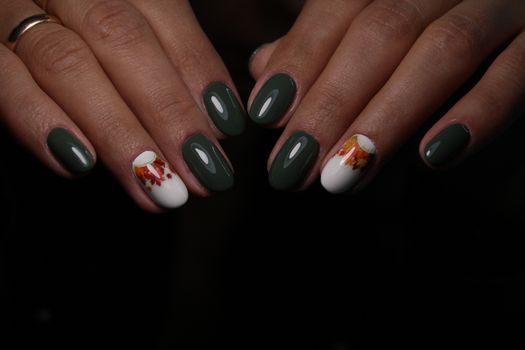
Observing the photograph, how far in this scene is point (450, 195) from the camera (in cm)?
94

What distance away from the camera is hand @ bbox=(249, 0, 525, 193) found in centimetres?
68

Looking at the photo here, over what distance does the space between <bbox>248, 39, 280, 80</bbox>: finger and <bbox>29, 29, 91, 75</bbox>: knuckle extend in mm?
281

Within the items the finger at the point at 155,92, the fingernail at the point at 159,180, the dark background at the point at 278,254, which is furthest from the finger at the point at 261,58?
Answer: the dark background at the point at 278,254

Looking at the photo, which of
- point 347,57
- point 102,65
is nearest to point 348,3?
point 347,57

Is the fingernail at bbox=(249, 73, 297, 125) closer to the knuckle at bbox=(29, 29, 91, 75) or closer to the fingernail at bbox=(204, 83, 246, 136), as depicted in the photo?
the fingernail at bbox=(204, 83, 246, 136)

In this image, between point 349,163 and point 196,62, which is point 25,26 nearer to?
point 196,62

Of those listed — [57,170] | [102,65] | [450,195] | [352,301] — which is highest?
[102,65]

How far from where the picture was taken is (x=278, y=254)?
1168 mm

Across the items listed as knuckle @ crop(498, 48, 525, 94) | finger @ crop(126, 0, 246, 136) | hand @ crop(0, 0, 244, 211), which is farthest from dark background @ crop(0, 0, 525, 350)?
finger @ crop(126, 0, 246, 136)

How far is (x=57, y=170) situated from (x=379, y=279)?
29.3 inches

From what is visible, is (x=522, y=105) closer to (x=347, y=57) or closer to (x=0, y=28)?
(x=347, y=57)

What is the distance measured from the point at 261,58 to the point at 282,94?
122mm

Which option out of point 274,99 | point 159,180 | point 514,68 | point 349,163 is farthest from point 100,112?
point 514,68

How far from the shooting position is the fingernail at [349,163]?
0.68 metres
